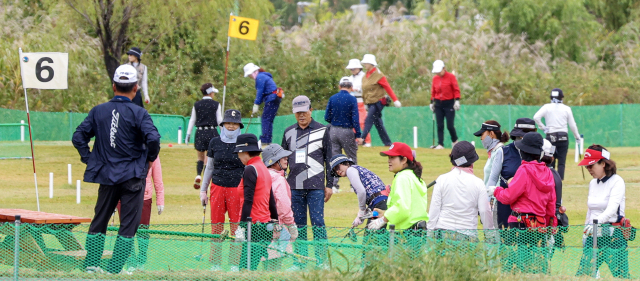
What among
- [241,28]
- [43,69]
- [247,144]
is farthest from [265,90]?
[247,144]

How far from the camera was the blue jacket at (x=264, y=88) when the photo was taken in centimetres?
1628

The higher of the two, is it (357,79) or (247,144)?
(357,79)

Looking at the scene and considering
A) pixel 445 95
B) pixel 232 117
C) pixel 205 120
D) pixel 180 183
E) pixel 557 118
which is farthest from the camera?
pixel 445 95

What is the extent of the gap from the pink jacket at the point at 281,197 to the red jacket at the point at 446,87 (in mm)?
12263

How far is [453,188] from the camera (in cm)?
834

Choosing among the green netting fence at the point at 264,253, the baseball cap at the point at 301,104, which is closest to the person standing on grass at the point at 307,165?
the baseball cap at the point at 301,104

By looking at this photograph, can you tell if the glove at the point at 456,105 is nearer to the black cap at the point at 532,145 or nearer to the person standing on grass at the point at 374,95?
the person standing on grass at the point at 374,95

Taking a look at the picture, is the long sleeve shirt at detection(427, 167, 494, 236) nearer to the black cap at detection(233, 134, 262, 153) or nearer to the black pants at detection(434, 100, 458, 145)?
the black cap at detection(233, 134, 262, 153)

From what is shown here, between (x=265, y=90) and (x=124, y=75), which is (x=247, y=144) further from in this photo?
(x=265, y=90)

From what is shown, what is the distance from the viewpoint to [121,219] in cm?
803

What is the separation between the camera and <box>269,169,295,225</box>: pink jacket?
9234 mm

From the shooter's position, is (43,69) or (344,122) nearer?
(43,69)

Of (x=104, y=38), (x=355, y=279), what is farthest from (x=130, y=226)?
(x=104, y=38)

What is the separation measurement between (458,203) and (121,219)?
3049 millimetres
